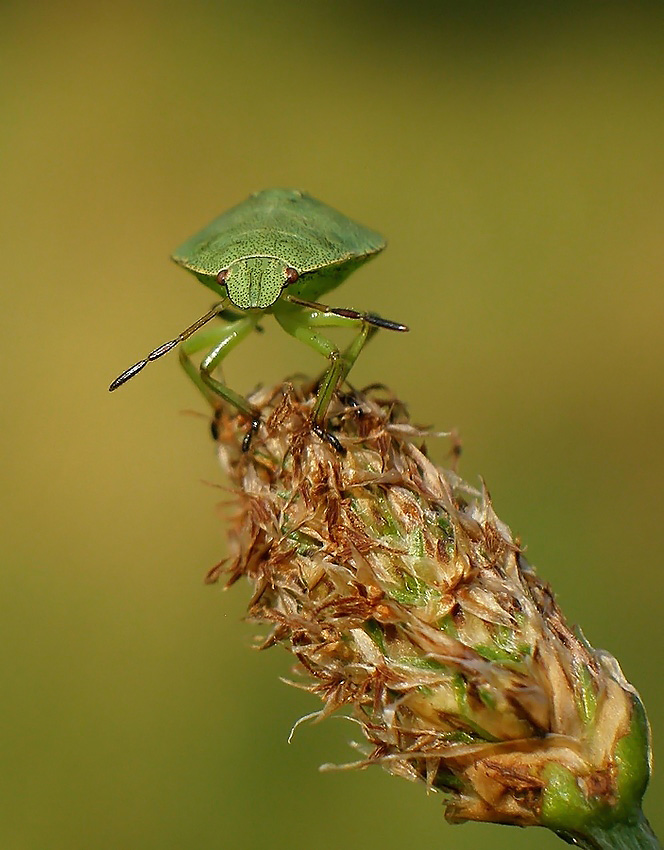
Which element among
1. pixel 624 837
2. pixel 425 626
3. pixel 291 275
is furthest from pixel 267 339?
pixel 624 837

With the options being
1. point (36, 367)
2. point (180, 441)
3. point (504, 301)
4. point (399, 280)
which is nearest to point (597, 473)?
point (504, 301)

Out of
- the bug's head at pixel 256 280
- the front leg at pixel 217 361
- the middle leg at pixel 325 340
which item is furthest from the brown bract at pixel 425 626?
the bug's head at pixel 256 280

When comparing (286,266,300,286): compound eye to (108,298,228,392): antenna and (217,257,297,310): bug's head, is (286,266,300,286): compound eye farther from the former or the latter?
(108,298,228,392): antenna

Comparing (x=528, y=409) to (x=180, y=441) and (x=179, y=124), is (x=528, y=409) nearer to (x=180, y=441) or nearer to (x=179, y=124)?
(x=180, y=441)

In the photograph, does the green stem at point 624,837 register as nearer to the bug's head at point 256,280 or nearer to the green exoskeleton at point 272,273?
the green exoskeleton at point 272,273

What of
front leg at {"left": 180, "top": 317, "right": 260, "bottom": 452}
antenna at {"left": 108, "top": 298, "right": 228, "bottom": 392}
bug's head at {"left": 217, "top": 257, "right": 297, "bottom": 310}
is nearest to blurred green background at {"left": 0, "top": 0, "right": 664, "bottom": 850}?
front leg at {"left": 180, "top": 317, "right": 260, "bottom": 452}

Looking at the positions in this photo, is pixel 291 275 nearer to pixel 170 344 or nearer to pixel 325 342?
pixel 325 342

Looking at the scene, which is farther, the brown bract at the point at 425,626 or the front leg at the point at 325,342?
the front leg at the point at 325,342

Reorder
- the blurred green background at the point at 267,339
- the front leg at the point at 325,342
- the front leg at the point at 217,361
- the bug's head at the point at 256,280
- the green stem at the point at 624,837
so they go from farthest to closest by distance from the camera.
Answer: the blurred green background at the point at 267,339 < the bug's head at the point at 256,280 < the front leg at the point at 217,361 < the front leg at the point at 325,342 < the green stem at the point at 624,837
